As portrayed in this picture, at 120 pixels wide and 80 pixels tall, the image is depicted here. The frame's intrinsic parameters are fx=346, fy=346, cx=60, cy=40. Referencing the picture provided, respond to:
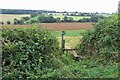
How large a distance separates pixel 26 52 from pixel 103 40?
83.9 inches

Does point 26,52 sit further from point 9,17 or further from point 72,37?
point 72,37

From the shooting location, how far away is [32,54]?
7.60 m

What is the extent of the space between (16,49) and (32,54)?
37 centimetres

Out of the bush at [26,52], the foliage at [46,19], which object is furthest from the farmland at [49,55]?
the foliage at [46,19]

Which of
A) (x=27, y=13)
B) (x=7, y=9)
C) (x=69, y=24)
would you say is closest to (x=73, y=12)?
(x=69, y=24)

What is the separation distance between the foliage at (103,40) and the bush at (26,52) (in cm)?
110

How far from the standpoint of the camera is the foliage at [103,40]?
8.38 meters

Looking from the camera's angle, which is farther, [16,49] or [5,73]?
[16,49]

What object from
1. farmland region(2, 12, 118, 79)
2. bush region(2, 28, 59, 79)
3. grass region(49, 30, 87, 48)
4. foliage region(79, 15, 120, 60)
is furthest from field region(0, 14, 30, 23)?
foliage region(79, 15, 120, 60)

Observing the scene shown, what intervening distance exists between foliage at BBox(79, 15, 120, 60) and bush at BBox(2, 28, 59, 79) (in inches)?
43.2

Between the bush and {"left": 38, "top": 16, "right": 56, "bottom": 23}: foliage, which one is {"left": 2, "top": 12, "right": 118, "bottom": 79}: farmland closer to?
the bush

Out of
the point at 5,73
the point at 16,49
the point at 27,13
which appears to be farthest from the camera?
the point at 27,13

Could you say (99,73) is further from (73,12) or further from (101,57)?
(73,12)

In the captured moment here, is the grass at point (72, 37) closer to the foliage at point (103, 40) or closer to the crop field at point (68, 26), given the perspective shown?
the crop field at point (68, 26)
